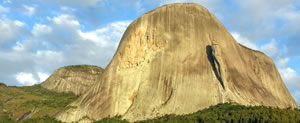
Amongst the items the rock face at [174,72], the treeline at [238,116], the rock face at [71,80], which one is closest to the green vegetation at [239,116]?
the treeline at [238,116]

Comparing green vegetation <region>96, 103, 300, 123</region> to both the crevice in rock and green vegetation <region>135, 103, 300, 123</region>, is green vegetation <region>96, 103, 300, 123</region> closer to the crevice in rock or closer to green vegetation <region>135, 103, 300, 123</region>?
green vegetation <region>135, 103, 300, 123</region>

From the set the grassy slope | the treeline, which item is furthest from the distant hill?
the grassy slope

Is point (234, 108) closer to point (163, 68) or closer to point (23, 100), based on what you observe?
point (163, 68)

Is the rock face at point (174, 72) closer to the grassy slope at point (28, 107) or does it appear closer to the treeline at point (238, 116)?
the treeline at point (238, 116)

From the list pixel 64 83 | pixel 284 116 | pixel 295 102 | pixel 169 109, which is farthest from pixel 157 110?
pixel 64 83

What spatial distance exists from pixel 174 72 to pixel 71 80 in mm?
87504

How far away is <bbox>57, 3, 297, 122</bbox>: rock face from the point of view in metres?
57.5

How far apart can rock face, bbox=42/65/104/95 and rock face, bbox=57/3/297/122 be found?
72.1 metres

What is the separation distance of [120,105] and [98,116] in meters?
4.48

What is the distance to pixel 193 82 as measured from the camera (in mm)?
59094

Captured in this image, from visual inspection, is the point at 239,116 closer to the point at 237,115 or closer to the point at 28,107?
the point at 237,115

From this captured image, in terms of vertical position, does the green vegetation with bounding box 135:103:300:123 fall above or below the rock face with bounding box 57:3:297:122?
below

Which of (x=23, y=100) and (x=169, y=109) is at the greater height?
(x=23, y=100)

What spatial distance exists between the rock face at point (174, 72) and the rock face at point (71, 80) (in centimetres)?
7214
